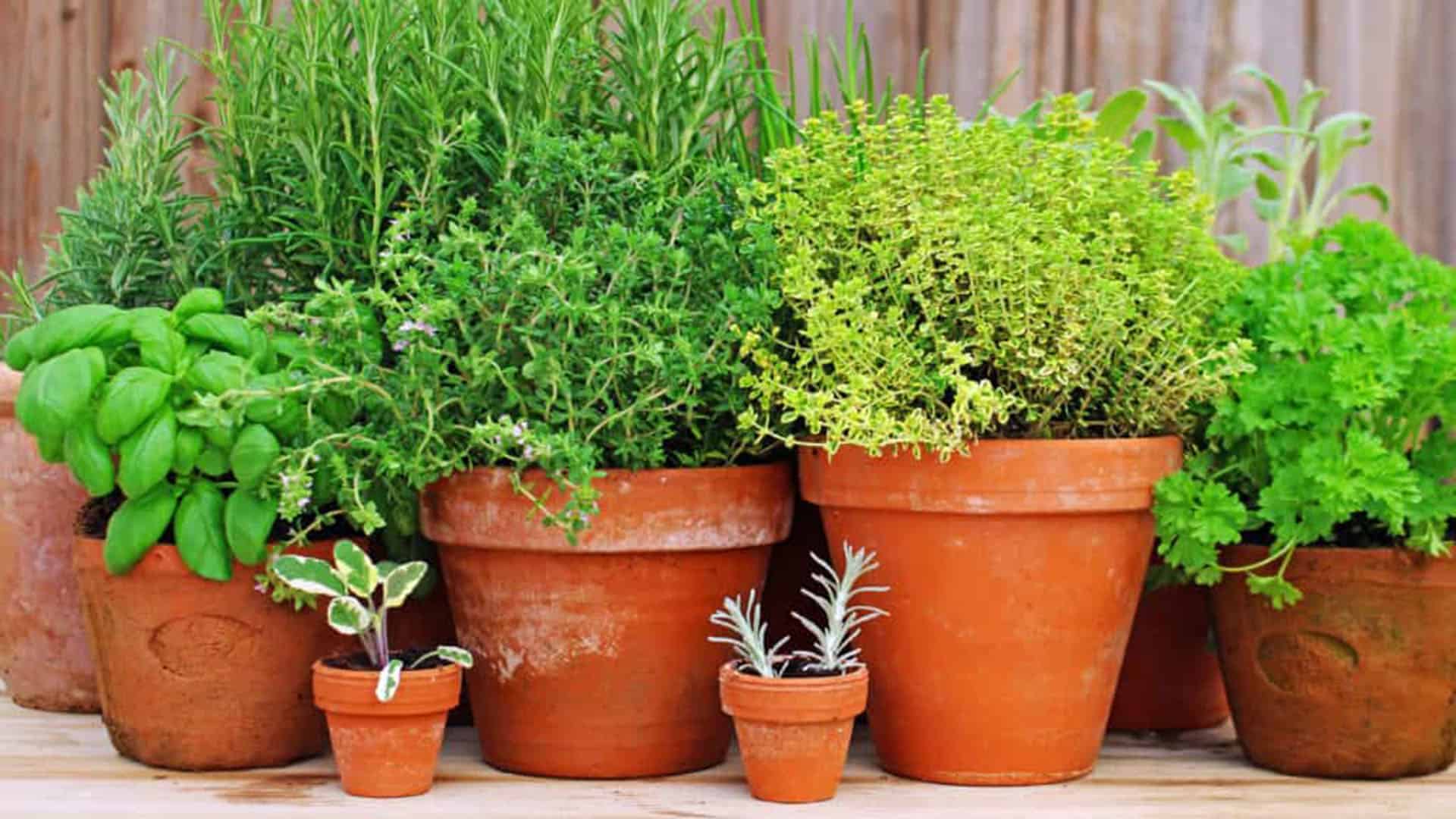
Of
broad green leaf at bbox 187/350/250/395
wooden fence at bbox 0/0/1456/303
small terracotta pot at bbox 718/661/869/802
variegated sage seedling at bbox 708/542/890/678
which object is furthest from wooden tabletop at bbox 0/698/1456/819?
wooden fence at bbox 0/0/1456/303

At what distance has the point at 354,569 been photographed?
6.28 ft

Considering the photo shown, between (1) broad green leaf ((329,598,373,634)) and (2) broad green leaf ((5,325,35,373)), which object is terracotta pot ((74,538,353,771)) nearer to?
(1) broad green leaf ((329,598,373,634))

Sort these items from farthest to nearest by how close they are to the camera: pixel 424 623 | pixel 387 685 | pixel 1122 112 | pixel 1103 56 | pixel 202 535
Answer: pixel 1103 56
pixel 1122 112
pixel 424 623
pixel 202 535
pixel 387 685

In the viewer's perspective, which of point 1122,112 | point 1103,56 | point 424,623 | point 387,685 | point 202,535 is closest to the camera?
point 387,685

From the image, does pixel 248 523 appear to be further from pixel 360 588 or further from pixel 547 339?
pixel 547 339

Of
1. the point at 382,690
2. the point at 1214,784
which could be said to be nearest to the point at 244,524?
the point at 382,690

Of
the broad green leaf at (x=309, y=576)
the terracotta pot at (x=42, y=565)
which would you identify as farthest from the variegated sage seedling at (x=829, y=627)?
the terracotta pot at (x=42, y=565)

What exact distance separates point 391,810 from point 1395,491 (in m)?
1.18

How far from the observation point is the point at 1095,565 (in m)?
1.96

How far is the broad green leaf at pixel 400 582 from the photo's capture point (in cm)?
194

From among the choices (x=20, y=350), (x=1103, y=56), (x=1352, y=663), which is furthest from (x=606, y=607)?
(x=1103, y=56)

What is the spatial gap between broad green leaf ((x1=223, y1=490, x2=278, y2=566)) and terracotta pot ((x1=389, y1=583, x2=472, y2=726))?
37 cm

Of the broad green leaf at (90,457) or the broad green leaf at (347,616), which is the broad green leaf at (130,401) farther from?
the broad green leaf at (347,616)

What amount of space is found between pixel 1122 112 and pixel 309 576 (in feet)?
4.95
